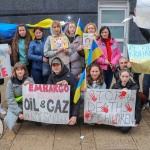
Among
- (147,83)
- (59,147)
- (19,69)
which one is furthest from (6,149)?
(147,83)

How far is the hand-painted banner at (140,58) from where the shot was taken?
17.9 ft

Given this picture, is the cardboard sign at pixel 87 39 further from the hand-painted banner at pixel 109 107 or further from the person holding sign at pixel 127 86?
the hand-painted banner at pixel 109 107

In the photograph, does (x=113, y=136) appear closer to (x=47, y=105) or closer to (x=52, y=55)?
(x=47, y=105)

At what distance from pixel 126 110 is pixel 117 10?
6.28m

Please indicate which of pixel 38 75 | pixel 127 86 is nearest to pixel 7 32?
pixel 38 75

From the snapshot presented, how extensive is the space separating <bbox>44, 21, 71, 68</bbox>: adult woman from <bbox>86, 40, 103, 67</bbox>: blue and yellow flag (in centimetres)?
54

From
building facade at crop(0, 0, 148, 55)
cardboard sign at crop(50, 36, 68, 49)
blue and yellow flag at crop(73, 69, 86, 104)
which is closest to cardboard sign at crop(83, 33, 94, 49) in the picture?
cardboard sign at crop(50, 36, 68, 49)

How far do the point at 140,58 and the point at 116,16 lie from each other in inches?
212

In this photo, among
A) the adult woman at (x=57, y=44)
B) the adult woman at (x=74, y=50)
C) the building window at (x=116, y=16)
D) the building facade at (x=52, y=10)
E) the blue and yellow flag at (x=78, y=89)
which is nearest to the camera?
the blue and yellow flag at (x=78, y=89)

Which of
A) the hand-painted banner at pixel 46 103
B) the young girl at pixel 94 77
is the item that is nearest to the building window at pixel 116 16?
the young girl at pixel 94 77

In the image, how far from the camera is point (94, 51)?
201 inches

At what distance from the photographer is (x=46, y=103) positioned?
4.86 m

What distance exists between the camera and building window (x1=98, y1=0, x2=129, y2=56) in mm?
10469

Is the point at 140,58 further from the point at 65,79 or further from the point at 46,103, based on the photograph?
the point at 46,103
